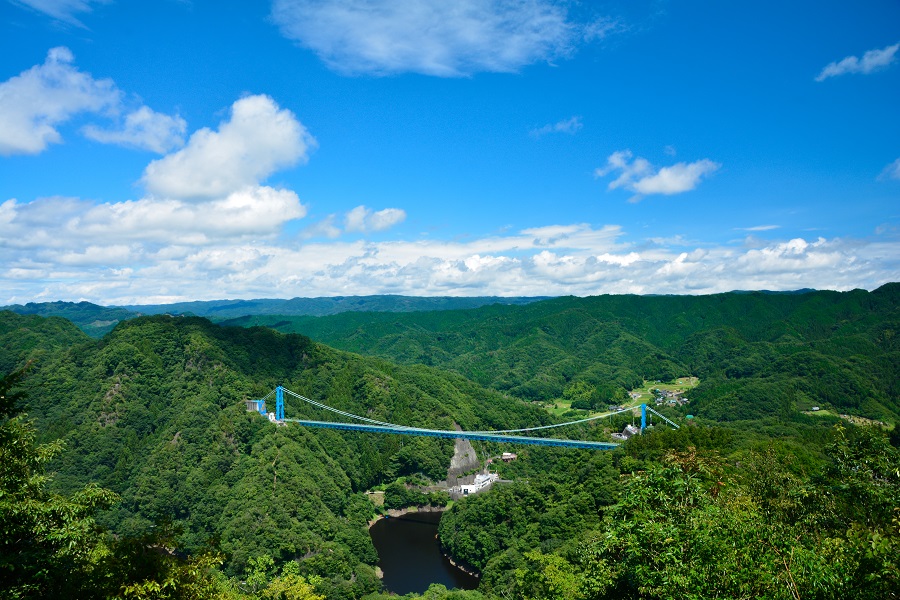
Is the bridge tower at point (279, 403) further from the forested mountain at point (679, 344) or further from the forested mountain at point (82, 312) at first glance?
the forested mountain at point (82, 312)

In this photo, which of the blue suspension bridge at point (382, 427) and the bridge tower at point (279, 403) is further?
the bridge tower at point (279, 403)

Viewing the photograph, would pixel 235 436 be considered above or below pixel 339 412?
above

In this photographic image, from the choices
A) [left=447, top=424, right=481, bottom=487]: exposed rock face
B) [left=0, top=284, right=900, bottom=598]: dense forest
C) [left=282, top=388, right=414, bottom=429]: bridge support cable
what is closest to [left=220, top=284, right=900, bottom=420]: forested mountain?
[left=0, top=284, right=900, bottom=598]: dense forest

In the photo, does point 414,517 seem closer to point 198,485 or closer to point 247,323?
point 198,485

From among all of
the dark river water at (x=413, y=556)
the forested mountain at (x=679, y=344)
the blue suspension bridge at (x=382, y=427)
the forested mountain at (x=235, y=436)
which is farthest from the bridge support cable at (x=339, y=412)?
→ the forested mountain at (x=679, y=344)

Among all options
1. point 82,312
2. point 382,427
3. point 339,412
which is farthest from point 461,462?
point 82,312

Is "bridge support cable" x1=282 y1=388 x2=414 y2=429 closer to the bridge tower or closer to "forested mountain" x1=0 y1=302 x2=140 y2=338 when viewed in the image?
the bridge tower

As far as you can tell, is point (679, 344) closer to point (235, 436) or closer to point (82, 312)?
point (235, 436)
